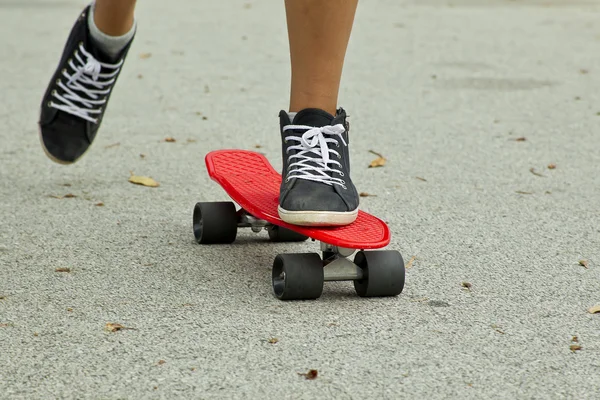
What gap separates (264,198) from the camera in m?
2.54

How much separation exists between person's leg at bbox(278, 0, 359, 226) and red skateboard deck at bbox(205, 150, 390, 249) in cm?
6

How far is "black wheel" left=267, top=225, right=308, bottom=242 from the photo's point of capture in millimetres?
2762

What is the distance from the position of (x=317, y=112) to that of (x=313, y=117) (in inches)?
0.7

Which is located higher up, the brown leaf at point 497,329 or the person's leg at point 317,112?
the person's leg at point 317,112

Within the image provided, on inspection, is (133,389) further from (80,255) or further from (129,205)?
(129,205)

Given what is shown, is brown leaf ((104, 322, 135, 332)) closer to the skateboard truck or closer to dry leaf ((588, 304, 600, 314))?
the skateboard truck

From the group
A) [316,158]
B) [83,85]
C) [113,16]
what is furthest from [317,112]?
[83,85]

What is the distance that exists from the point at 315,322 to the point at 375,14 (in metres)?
7.37

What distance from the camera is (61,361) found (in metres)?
1.88

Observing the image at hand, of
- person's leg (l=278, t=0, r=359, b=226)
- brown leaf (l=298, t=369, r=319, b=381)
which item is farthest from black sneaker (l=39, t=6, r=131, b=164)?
brown leaf (l=298, t=369, r=319, b=381)

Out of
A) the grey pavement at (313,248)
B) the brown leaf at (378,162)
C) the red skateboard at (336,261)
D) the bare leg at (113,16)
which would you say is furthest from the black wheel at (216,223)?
the brown leaf at (378,162)

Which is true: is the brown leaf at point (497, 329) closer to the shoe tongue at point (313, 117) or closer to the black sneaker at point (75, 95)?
the shoe tongue at point (313, 117)

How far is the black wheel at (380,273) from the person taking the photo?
2.23 m

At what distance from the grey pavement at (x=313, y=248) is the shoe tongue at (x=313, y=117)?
1.41 ft
